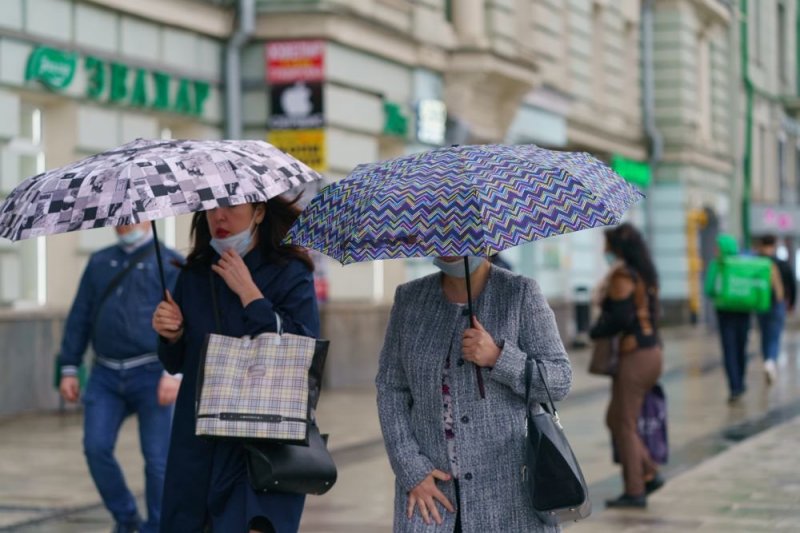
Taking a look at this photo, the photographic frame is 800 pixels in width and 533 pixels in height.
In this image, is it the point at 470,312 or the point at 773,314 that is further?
the point at 773,314

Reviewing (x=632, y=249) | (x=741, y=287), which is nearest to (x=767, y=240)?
(x=741, y=287)

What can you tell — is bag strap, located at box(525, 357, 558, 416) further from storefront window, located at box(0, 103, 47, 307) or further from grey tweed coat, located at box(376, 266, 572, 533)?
storefront window, located at box(0, 103, 47, 307)

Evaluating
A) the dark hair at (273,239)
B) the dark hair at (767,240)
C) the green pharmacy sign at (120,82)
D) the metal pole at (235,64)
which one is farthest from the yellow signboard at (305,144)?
the dark hair at (273,239)

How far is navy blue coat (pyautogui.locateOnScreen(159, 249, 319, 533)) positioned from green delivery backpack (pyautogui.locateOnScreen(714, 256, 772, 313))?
12.5 m

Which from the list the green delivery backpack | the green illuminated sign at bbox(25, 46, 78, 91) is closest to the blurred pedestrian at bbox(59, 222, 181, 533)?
the green illuminated sign at bbox(25, 46, 78, 91)

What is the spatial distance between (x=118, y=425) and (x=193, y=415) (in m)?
3.09

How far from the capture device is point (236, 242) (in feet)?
17.0

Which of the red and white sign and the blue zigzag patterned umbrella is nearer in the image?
the blue zigzag patterned umbrella

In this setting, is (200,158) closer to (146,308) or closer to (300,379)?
(300,379)

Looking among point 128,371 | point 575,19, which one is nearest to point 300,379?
point 128,371

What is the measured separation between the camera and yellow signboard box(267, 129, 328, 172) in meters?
17.4

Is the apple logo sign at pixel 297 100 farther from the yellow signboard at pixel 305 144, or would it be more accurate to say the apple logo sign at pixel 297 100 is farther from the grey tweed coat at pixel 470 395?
the grey tweed coat at pixel 470 395

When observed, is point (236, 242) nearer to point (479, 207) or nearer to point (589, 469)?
point (479, 207)

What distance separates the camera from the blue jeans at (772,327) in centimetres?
1869
